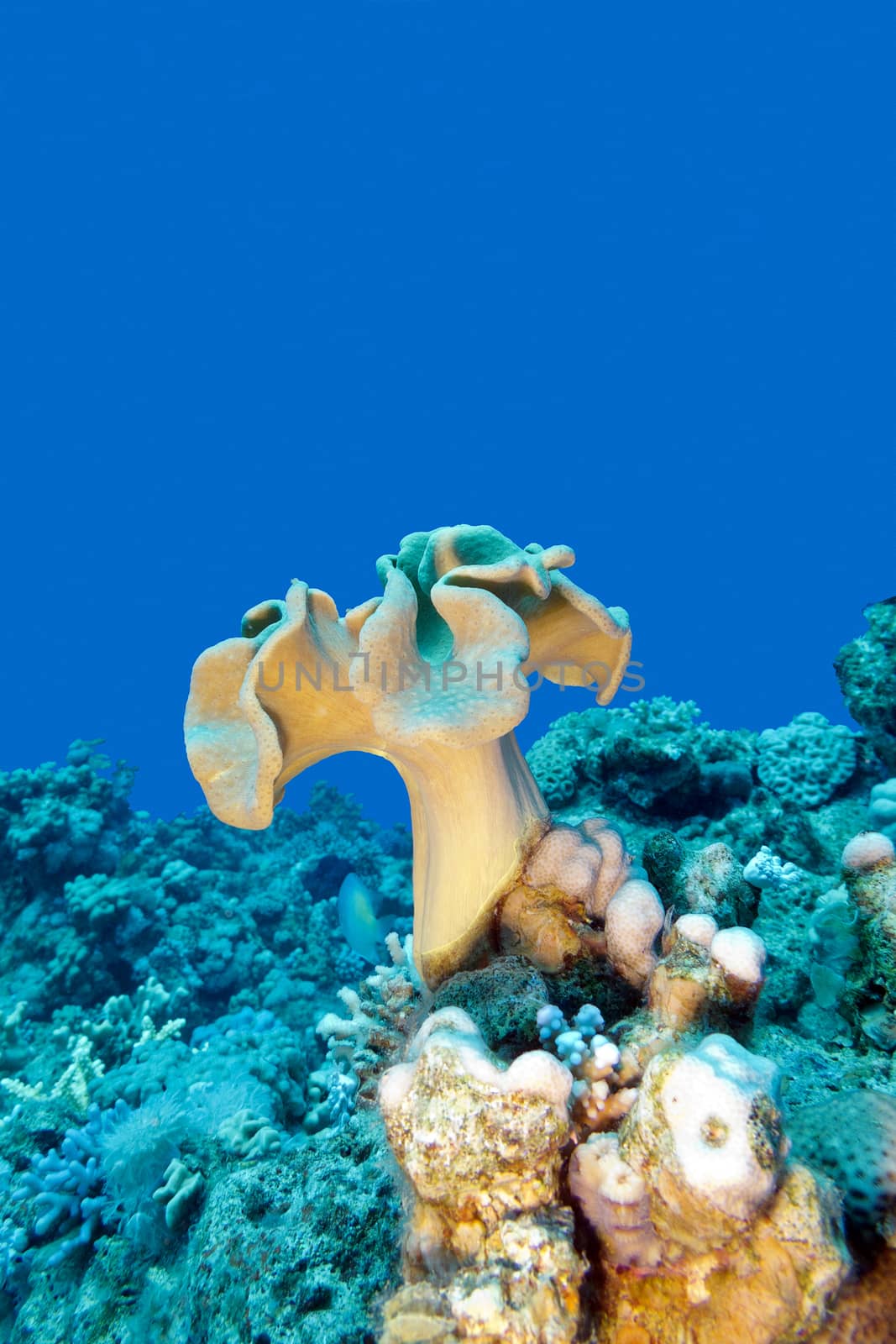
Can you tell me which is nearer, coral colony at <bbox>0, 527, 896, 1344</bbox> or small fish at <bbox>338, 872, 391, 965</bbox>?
coral colony at <bbox>0, 527, 896, 1344</bbox>

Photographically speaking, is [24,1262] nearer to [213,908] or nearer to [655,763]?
[655,763]

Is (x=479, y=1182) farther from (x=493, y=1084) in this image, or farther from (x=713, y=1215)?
(x=713, y=1215)

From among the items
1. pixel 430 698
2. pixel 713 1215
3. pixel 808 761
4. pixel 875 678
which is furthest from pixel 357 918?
pixel 713 1215

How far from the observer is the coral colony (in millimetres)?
1445

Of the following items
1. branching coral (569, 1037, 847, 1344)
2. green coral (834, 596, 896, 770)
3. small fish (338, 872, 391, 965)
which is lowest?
branching coral (569, 1037, 847, 1344)

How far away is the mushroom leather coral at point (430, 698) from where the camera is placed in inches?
94.3

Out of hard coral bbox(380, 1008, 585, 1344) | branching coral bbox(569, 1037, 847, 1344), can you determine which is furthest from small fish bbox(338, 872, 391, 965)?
branching coral bbox(569, 1037, 847, 1344)

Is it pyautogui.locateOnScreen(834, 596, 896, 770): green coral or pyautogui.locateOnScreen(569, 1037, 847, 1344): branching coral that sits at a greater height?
pyautogui.locateOnScreen(834, 596, 896, 770): green coral

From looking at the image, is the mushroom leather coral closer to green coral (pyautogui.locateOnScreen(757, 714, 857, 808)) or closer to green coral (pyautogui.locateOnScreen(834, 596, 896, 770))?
green coral (pyautogui.locateOnScreen(757, 714, 857, 808))

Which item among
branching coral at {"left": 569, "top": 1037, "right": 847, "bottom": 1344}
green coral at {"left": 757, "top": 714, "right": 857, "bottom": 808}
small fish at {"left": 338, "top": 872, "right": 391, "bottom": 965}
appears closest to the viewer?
branching coral at {"left": 569, "top": 1037, "right": 847, "bottom": 1344}

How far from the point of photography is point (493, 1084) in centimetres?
159

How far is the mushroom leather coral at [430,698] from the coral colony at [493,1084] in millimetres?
14

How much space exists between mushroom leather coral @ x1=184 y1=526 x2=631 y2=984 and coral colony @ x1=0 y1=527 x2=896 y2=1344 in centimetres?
1

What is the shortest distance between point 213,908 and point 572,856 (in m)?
8.60
